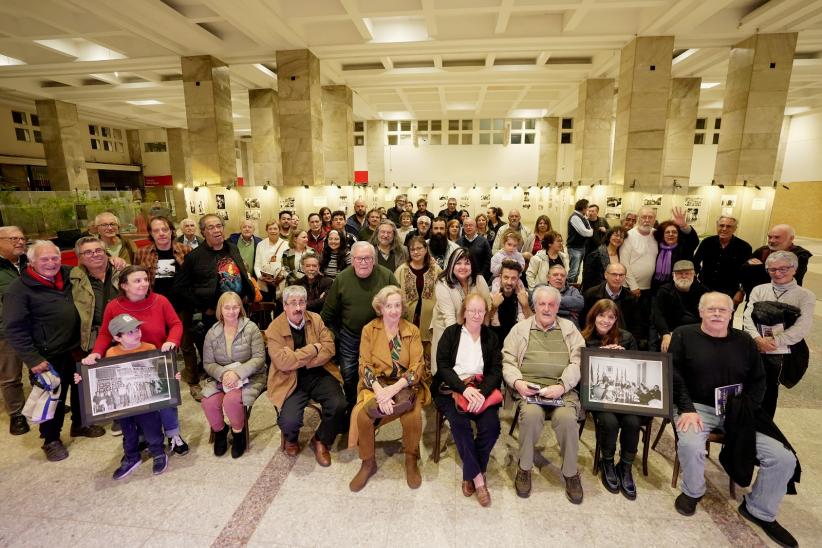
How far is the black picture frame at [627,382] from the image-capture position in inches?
118

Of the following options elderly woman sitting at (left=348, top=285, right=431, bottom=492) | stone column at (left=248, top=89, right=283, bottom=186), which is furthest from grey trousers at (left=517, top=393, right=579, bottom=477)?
stone column at (left=248, top=89, right=283, bottom=186)

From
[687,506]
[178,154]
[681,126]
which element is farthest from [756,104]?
[178,154]

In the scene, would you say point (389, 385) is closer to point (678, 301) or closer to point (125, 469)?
point (125, 469)

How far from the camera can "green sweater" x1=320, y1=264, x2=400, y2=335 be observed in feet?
12.3

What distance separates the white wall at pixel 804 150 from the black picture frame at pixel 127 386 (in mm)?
26138

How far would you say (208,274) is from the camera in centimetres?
423

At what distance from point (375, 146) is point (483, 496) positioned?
843 inches

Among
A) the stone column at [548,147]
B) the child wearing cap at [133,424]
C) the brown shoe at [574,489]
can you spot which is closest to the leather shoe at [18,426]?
the child wearing cap at [133,424]

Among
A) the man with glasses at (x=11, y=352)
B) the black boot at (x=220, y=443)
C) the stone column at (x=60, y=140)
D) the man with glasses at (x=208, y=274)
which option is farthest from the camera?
the stone column at (x=60, y=140)

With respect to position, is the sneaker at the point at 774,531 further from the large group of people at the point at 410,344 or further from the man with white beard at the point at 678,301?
the man with white beard at the point at 678,301

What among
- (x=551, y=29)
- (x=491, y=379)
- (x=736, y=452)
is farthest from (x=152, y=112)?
(x=736, y=452)

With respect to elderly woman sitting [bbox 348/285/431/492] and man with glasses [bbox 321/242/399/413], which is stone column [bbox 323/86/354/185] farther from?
elderly woman sitting [bbox 348/285/431/492]

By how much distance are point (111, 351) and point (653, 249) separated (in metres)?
5.81

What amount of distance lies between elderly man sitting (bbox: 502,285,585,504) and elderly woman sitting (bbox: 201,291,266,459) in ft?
7.50
